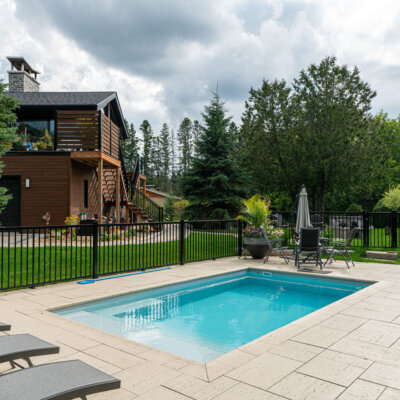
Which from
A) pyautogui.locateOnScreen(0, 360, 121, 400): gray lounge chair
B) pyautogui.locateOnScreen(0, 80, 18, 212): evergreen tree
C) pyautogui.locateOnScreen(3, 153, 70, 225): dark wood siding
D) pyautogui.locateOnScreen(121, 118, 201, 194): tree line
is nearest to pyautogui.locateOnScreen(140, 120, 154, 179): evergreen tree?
pyautogui.locateOnScreen(121, 118, 201, 194): tree line

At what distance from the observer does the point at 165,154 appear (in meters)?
61.8

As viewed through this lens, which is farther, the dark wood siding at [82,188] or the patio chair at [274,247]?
the dark wood siding at [82,188]

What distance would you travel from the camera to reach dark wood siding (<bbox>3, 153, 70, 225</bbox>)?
1522cm

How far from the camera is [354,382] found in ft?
9.03

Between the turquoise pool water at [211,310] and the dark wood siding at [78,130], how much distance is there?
9.86 m

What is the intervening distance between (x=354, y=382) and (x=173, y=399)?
1441mm

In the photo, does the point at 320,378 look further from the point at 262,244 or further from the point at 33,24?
the point at 33,24

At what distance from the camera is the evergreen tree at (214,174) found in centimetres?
2161

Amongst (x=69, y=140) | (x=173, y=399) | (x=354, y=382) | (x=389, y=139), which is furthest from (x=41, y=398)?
(x=389, y=139)

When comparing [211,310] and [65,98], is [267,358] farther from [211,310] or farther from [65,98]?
[65,98]

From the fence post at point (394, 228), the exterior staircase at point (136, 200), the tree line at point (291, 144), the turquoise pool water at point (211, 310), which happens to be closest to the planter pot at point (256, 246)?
the turquoise pool water at point (211, 310)

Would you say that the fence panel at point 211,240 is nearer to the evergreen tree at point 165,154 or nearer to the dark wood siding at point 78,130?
the dark wood siding at point 78,130

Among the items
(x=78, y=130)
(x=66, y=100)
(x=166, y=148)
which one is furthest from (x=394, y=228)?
(x=166, y=148)

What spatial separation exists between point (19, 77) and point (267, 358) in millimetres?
21737
